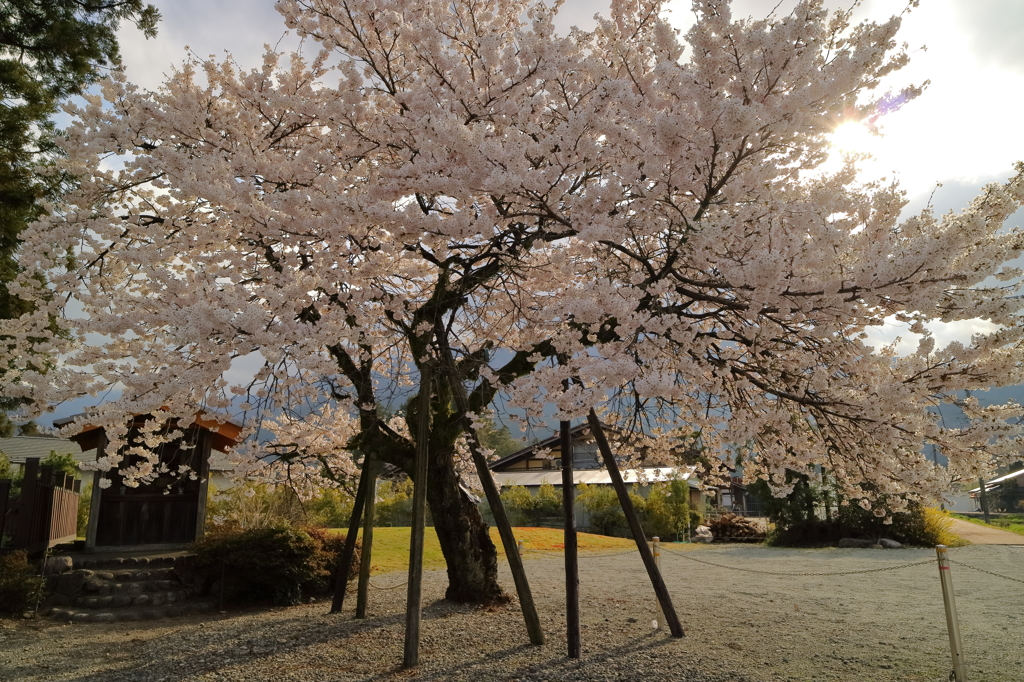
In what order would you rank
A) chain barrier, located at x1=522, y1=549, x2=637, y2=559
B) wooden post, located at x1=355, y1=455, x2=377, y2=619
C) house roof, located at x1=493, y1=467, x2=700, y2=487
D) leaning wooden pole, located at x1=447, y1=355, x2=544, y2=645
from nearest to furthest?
leaning wooden pole, located at x1=447, y1=355, x2=544, y2=645 → wooden post, located at x1=355, y1=455, x2=377, y2=619 → chain barrier, located at x1=522, y1=549, x2=637, y2=559 → house roof, located at x1=493, y1=467, x2=700, y2=487

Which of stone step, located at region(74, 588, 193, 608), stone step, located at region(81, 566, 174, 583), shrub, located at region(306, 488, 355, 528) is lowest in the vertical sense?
stone step, located at region(74, 588, 193, 608)

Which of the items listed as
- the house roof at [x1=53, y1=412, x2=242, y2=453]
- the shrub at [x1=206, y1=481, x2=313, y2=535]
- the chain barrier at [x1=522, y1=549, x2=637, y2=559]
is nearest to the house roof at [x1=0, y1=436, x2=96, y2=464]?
the shrub at [x1=206, y1=481, x2=313, y2=535]

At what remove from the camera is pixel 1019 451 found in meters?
4.75

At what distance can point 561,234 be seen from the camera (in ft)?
17.7

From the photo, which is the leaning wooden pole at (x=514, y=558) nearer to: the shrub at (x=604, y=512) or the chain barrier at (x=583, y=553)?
the chain barrier at (x=583, y=553)

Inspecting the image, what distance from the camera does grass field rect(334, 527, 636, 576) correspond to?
43.0ft

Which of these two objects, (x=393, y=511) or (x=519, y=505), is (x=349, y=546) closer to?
(x=393, y=511)

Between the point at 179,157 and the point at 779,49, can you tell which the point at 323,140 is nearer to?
the point at 179,157

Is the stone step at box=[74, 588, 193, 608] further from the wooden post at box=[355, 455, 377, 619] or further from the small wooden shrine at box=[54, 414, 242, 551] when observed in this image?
the wooden post at box=[355, 455, 377, 619]

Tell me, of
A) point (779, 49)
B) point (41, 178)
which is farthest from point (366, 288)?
point (41, 178)

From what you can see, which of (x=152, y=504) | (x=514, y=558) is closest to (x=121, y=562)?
(x=152, y=504)

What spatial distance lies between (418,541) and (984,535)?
20.4 meters

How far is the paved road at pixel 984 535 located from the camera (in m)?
17.2

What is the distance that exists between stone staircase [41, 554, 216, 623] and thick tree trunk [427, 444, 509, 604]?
362 centimetres
